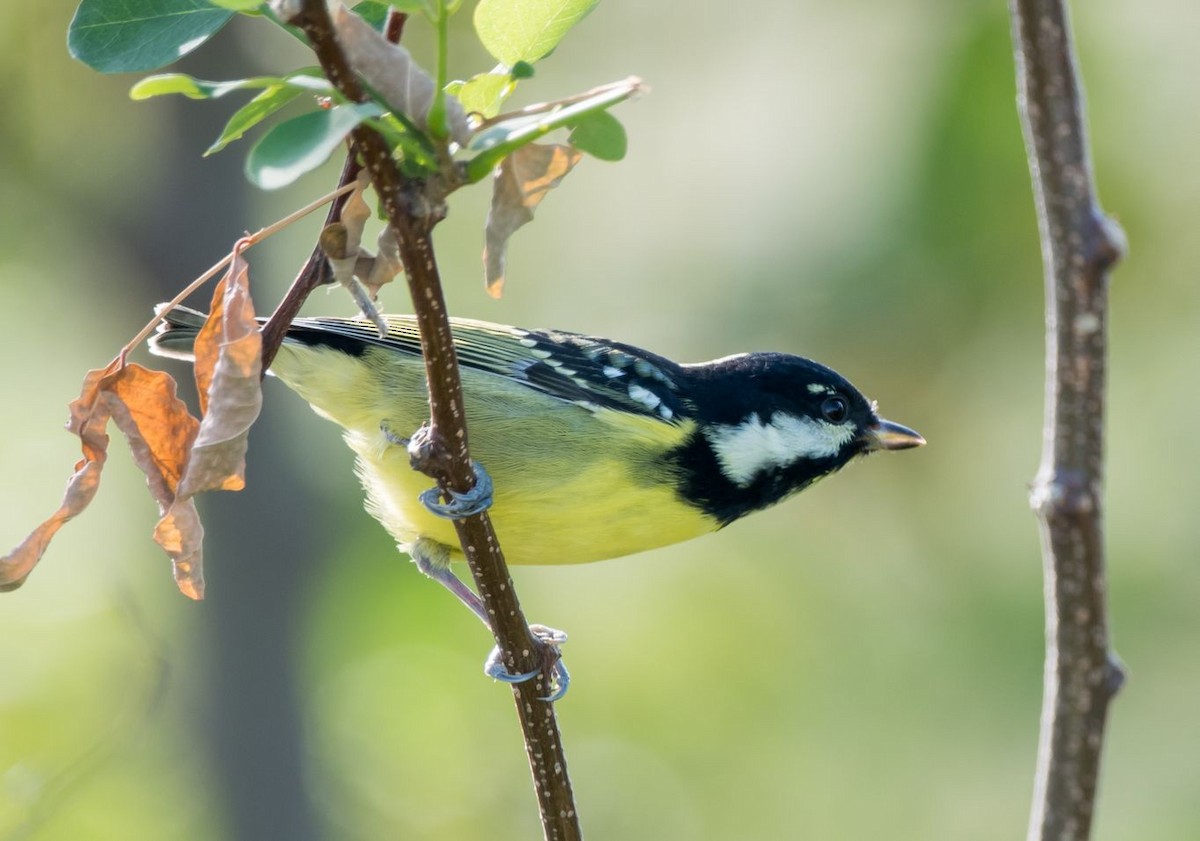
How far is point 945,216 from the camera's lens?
20.7 ft

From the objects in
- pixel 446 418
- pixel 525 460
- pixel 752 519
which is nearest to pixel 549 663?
pixel 525 460

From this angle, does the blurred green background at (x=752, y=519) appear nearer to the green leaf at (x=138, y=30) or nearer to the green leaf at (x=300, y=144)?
the green leaf at (x=138, y=30)

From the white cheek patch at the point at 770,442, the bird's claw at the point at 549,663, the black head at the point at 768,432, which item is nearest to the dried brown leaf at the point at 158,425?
the bird's claw at the point at 549,663

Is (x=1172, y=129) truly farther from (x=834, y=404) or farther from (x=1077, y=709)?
(x=1077, y=709)

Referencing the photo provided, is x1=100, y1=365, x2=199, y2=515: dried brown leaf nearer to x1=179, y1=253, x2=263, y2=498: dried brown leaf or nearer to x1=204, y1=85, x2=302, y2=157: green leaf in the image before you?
x1=179, y1=253, x2=263, y2=498: dried brown leaf

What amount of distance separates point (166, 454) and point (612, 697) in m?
5.80

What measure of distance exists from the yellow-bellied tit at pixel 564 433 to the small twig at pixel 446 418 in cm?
56

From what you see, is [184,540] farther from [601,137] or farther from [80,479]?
[601,137]

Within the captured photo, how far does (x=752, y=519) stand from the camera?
24.8 feet

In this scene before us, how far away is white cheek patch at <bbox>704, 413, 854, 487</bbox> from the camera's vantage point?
3244 mm

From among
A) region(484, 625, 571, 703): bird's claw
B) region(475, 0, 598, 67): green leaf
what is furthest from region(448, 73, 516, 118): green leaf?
region(484, 625, 571, 703): bird's claw

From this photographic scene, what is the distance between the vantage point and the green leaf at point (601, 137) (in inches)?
68.1

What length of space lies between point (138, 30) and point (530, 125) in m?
0.55

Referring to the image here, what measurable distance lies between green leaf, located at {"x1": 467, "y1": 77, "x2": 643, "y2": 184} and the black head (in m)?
1.70
